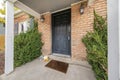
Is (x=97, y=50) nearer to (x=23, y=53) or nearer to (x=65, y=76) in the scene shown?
(x=65, y=76)

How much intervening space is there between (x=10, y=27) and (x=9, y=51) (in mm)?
934

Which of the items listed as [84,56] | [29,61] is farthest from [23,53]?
[84,56]

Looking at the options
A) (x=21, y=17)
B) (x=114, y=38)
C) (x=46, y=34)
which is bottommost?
(x=114, y=38)

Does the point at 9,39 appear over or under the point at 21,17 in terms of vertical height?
under

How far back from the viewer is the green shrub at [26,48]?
4.77 m

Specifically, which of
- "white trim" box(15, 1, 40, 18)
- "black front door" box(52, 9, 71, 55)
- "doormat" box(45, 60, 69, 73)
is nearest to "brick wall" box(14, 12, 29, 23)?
"white trim" box(15, 1, 40, 18)

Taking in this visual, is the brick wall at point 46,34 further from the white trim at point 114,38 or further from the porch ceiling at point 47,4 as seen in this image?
the white trim at point 114,38

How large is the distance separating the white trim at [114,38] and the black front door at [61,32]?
170 inches

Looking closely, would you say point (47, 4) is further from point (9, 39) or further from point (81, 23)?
point (9, 39)

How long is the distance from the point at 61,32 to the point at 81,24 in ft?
5.14

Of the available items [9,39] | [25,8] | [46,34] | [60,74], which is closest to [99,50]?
[60,74]

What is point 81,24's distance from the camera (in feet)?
14.4

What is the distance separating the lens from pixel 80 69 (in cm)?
380

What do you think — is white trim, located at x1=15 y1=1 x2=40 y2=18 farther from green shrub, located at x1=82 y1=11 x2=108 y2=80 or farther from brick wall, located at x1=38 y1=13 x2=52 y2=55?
green shrub, located at x1=82 y1=11 x2=108 y2=80
